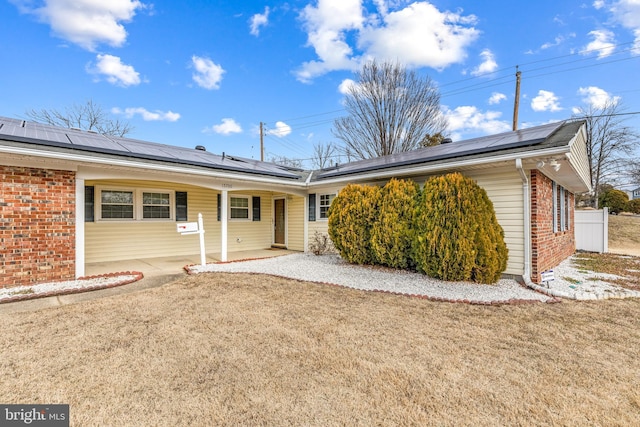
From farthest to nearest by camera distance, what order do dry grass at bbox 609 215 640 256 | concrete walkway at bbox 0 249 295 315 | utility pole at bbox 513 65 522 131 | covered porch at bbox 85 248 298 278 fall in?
utility pole at bbox 513 65 522 131, dry grass at bbox 609 215 640 256, covered porch at bbox 85 248 298 278, concrete walkway at bbox 0 249 295 315

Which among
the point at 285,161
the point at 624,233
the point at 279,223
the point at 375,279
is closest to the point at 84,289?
the point at 375,279

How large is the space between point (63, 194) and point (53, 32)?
9111mm

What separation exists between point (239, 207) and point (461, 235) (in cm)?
811

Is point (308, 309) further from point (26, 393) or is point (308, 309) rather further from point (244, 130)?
point (244, 130)

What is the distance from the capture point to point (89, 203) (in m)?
8.28

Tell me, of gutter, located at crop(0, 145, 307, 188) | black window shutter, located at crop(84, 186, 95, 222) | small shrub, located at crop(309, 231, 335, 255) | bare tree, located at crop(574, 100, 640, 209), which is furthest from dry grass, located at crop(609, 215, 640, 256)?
black window shutter, located at crop(84, 186, 95, 222)

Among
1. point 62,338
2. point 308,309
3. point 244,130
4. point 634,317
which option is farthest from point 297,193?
point 244,130

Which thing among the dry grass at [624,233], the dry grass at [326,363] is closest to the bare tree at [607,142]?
the dry grass at [624,233]

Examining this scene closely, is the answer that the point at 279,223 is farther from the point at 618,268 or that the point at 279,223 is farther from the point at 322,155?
the point at 322,155

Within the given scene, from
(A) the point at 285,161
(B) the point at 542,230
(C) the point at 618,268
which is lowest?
(C) the point at 618,268

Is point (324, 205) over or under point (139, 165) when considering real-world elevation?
under

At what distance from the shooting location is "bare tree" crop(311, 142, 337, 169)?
2623cm

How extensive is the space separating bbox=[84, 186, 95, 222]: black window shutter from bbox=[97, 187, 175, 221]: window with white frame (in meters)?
0.17

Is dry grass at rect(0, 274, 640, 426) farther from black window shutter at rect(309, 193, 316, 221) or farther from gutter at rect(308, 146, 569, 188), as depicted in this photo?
black window shutter at rect(309, 193, 316, 221)
